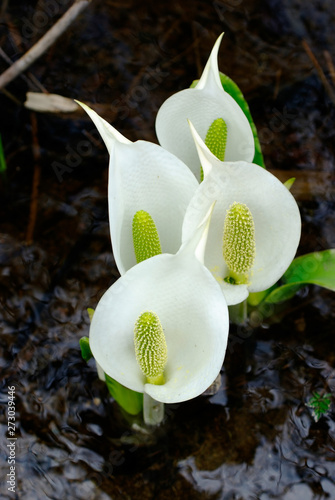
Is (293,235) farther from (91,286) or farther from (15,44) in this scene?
(15,44)

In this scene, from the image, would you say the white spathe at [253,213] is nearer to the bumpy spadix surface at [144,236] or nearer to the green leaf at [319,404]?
the bumpy spadix surface at [144,236]

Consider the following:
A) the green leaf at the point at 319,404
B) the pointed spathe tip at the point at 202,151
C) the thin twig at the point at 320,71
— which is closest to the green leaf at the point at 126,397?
the green leaf at the point at 319,404

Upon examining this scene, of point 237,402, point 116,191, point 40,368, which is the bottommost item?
point 237,402

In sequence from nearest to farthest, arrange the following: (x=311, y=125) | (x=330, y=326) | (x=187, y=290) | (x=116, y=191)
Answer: (x=187, y=290)
(x=116, y=191)
(x=330, y=326)
(x=311, y=125)

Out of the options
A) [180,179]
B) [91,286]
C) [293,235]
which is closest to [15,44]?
[91,286]

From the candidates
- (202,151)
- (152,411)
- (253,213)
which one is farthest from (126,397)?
(202,151)

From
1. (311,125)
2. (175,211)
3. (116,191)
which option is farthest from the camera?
(311,125)

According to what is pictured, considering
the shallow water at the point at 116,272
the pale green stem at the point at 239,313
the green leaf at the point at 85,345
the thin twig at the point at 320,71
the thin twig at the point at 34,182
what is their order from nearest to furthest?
the green leaf at the point at 85,345, the shallow water at the point at 116,272, the pale green stem at the point at 239,313, the thin twig at the point at 34,182, the thin twig at the point at 320,71
